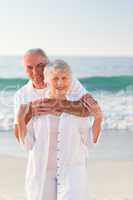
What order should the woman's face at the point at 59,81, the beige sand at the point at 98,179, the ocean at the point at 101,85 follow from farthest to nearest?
the ocean at the point at 101,85, the beige sand at the point at 98,179, the woman's face at the point at 59,81

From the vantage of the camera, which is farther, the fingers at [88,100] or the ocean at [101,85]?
the ocean at [101,85]

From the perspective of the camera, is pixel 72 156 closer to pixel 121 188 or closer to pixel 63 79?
pixel 63 79

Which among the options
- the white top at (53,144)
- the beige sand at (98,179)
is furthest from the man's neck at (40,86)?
the beige sand at (98,179)

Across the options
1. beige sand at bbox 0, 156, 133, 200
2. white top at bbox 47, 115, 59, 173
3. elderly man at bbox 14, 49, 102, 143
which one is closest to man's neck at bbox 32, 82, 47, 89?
elderly man at bbox 14, 49, 102, 143

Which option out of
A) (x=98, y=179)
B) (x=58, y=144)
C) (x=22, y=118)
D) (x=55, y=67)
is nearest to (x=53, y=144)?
(x=58, y=144)

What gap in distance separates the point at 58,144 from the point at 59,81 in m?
0.19

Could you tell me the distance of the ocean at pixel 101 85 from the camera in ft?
10.2

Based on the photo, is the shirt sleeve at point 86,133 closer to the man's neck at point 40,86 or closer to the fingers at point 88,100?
the fingers at point 88,100

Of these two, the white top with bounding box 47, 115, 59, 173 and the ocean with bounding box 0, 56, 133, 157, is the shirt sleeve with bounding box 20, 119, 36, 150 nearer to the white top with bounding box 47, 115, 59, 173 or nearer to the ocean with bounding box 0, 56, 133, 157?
the white top with bounding box 47, 115, 59, 173

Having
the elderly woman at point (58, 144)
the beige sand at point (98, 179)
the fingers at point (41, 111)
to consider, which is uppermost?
the fingers at point (41, 111)

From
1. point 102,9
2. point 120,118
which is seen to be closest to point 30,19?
point 102,9

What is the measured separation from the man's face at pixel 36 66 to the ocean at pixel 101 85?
5.33ft

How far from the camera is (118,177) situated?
2793 millimetres

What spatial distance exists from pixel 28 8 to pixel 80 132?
1.74 meters
